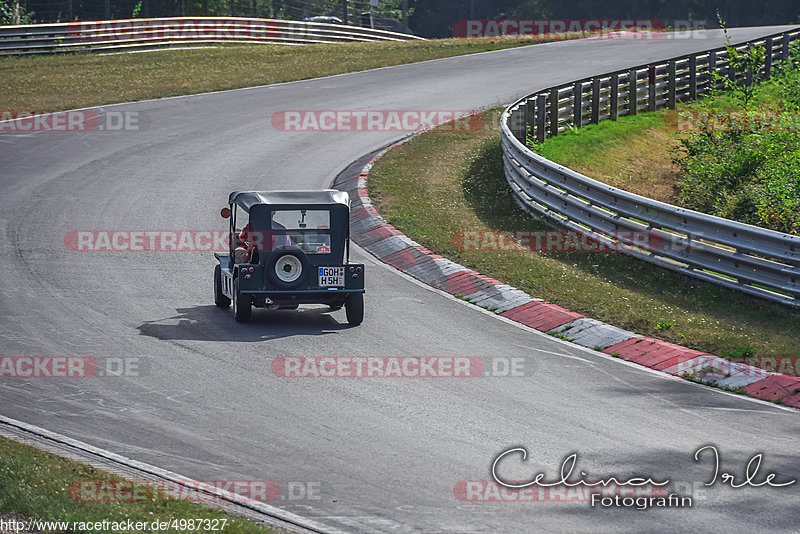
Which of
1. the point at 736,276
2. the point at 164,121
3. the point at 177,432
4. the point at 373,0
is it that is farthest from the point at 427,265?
the point at 373,0

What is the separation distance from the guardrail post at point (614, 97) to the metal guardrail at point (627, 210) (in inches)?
0.9

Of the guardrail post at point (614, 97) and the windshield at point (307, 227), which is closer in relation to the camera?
the windshield at point (307, 227)

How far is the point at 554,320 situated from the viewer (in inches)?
492

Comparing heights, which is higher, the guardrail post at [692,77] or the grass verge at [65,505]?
the guardrail post at [692,77]

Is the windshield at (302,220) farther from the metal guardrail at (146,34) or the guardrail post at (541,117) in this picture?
the metal guardrail at (146,34)

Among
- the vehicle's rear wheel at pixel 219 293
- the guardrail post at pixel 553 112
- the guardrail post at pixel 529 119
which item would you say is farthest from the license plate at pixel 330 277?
the guardrail post at pixel 553 112

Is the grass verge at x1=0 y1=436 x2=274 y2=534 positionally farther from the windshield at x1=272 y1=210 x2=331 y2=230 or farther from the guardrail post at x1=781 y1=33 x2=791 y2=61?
the guardrail post at x1=781 y1=33 x2=791 y2=61

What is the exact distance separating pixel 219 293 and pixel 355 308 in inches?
77.0

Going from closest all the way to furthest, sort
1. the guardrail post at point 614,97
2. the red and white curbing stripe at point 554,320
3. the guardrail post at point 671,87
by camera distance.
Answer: the red and white curbing stripe at point 554,320 < the guardrail post at point 614,97 < the guardrail post at point 671,87

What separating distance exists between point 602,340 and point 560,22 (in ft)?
249

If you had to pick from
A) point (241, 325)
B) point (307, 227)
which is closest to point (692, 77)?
point (307, 227)

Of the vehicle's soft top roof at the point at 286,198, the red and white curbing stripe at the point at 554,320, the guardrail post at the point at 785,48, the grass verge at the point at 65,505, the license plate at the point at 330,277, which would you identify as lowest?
the red and white curbing stripe at the point at 554,320

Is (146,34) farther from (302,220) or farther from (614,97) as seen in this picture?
(302,220)

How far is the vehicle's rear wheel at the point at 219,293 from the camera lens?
514 inches
